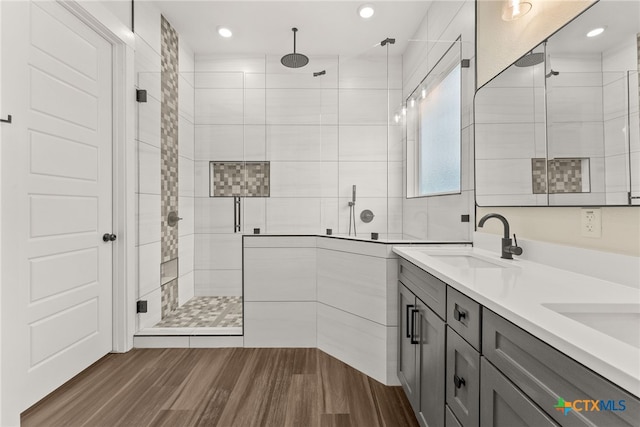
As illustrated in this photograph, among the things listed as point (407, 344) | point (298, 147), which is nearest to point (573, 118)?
point (407, 344)

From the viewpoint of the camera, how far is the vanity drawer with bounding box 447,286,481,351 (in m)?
0.99

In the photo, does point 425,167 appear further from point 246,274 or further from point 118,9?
point 118,9

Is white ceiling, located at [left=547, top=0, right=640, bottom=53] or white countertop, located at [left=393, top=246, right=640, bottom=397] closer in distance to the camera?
white countertop, located at [left=393, top=246, right=640, bottom=397]

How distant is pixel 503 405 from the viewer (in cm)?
84

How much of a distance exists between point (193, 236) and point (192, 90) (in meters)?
1.27

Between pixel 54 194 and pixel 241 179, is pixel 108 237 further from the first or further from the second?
pixel 241 179

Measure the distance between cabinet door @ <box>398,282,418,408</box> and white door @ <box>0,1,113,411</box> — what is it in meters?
2.00

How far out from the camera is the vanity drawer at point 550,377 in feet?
1.72

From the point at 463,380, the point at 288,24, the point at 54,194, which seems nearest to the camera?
the point at 463,380

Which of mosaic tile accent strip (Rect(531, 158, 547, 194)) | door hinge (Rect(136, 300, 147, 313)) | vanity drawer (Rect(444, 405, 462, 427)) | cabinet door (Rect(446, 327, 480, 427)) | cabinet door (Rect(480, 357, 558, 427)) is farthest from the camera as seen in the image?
door hinge (Rect(136, 300, 147, 313))

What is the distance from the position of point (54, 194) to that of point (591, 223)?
8.86 feet

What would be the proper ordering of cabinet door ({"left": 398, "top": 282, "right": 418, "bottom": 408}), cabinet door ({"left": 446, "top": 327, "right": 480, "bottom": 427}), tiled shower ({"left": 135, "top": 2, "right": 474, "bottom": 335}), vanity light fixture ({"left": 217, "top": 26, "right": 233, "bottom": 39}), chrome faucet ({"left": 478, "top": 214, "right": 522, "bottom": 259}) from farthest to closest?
1. vanity light fixture ({"left": 217, "top": 26, "right": 233, "bottom": 39})
2. tiled shower ({"left": 135, "top": 2, "right": 474, "bottom": 335})
3. cabinet door ({"left": 398, "top": 282, "right": 418, "bottom": 408})
4. chrome faucet ({"left": 478, "top": 214, "right": 522, "bottom": 259})
5. cabinet door ({"left": 446, "top": 327, "right": 480, "bottom": 427})

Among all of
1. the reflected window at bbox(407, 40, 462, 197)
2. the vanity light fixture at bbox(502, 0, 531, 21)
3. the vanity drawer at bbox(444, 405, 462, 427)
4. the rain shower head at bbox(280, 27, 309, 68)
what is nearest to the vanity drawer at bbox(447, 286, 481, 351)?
the vanity drawer at bbox(444, 405, 462, 427)

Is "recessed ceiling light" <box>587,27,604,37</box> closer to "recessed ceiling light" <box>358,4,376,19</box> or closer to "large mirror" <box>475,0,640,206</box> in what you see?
"large mirror" <box>475,0,640,206</box>
